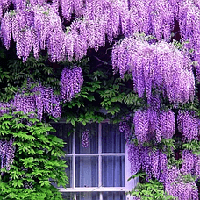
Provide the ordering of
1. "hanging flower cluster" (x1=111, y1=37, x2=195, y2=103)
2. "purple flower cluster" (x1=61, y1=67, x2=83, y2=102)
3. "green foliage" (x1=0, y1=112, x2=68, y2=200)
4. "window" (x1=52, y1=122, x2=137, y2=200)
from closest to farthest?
"green foliage" (x1=0, y1=112, x2=68, y2=200) → "hanging flower cluster" (x1=111, y1=37, x2=195, y2=103) → "purple flower cluster" (x1=61, y1=67, x2=83, y2=102) → "window" (x1=52, y1=122, x2=137, y2=200)

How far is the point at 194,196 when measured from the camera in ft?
21.0

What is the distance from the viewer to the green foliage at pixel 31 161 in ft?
19.9

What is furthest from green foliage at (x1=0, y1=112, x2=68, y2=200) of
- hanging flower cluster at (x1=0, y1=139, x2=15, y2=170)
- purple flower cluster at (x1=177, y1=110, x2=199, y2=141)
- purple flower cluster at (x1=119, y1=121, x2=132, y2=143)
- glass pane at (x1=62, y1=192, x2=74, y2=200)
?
purple flower cluster at (x1=177, y1=110, x2=199, y2=141)

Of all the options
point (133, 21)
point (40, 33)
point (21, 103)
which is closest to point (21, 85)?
point (21, 103)

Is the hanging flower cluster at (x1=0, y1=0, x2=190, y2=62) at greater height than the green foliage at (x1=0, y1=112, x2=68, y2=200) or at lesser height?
greater

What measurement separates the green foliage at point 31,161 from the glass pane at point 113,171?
609 millimetres

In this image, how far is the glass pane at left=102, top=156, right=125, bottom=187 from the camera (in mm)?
6715

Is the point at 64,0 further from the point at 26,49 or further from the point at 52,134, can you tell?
the point at 52,134

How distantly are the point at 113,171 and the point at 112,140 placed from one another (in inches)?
16.3

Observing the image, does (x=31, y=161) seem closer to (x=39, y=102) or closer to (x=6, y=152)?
(x=6, y=152)

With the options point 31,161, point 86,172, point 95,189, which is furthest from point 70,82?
point 95,189

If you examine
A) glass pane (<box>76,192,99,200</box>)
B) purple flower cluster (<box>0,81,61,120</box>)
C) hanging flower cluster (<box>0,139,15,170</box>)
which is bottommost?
glass pane (<box>76,192,99,200</box>)

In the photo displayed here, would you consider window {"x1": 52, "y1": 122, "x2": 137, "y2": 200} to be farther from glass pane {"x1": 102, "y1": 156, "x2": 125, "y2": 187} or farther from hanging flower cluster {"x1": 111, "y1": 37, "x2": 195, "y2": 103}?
hanging flower cluster {"x1": 111, "y1": 37, "x2": 195, "y2": 103}

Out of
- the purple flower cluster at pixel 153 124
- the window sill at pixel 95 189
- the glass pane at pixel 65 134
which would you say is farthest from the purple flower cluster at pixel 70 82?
the window sill at pixel 95 189
